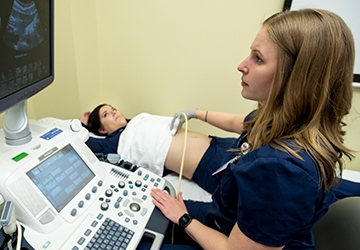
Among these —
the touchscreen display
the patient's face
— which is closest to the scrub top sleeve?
the touchscreen display

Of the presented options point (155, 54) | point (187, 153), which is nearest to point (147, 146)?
point (187, 153)

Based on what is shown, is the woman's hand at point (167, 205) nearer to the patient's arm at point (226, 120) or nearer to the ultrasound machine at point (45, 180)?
the ultrasound machine at point (45, 180)

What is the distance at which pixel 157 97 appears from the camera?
1.83 m

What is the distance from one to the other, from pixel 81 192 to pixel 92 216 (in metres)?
0.09

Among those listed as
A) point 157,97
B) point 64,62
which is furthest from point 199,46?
point 64,62

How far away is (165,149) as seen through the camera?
138 centimetres

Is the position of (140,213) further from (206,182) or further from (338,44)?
(338,44)

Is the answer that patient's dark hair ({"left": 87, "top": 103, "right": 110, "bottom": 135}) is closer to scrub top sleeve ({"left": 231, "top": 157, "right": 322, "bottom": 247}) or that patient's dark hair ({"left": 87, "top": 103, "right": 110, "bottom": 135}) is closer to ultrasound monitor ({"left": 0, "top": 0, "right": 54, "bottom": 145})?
ultrasound monitor ({"left": 0, "top": 0, "right": 54, "bottom": 145})

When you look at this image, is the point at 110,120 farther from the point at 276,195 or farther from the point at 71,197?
the point at 276,195

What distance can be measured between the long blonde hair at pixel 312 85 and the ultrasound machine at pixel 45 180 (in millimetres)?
480

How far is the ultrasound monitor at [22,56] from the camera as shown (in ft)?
1.78

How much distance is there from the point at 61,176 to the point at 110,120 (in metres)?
1.00

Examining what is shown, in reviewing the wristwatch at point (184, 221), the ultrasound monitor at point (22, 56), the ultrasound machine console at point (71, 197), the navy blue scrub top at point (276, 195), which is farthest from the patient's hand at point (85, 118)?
the navy blue scrub top at point (276, 195)

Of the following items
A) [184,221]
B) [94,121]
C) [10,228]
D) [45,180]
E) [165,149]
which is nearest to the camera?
[10,228]
